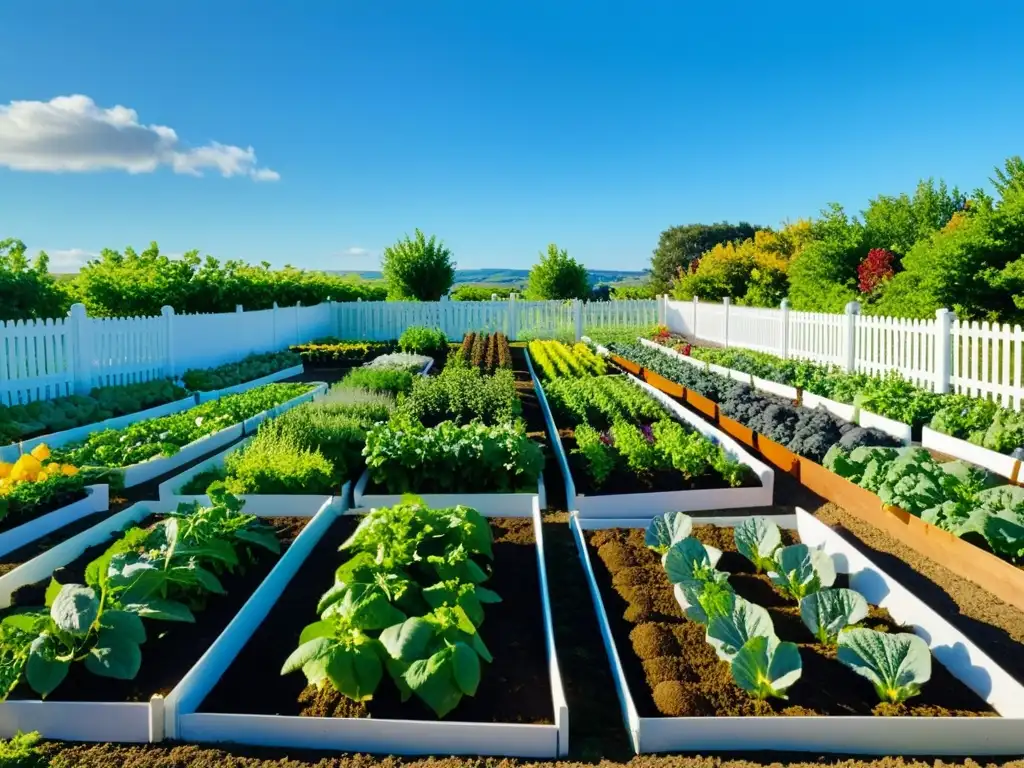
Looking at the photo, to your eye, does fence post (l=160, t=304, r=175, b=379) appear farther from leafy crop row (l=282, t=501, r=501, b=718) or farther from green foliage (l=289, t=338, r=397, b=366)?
leafy crop row (l=282, t=501, r=501, b=718)

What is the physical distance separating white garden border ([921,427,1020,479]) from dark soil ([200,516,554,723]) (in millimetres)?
4892

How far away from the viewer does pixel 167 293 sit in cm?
1831

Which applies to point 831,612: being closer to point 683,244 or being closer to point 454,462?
point 454,462

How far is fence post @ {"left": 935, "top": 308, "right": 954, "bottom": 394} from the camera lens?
10.1 m

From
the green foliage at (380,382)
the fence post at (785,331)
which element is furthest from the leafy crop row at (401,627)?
the fence post at (785,331)

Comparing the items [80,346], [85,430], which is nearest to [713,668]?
[85,430]

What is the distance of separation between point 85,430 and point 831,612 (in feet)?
28.8

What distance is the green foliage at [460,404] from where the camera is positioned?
870 cm

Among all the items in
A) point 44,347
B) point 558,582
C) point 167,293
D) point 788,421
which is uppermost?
point 167,293

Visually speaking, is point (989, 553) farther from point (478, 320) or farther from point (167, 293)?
point (478, 320)

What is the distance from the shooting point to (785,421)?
8664 millimetres

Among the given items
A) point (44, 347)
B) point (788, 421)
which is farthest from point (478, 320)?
point (788, 421)

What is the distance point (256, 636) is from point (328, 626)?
0.68 m

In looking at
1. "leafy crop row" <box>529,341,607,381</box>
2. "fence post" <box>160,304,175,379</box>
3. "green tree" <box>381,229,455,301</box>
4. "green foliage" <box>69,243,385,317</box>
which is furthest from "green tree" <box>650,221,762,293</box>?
"fence post" <box>160,304,175,379</box>
